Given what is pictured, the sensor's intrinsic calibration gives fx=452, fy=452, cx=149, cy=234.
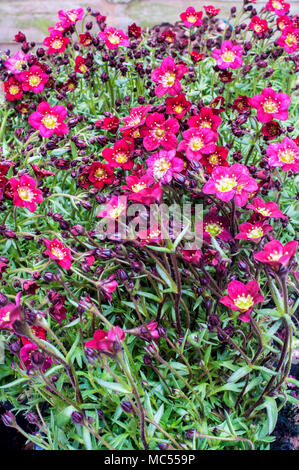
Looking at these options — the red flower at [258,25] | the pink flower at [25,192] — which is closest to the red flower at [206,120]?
the pink flower at [25,192]

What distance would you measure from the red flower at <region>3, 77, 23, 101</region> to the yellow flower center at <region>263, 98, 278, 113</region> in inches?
42.9

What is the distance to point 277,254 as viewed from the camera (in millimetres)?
1105

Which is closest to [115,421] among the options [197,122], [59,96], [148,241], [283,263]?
[148,241]

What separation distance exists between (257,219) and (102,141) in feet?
2.13

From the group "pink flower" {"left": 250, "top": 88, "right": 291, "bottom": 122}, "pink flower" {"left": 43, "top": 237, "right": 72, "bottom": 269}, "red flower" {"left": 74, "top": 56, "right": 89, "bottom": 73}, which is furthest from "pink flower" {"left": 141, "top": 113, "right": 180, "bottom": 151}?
"red flower" {"left": 74, "top": 56, "right": 89, "bottom": 73}

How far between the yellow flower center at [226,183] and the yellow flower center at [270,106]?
1.34 feet

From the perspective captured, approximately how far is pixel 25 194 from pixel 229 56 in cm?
111

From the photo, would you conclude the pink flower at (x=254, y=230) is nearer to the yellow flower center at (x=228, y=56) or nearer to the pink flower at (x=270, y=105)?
the pink flower at (x=270, y=105)

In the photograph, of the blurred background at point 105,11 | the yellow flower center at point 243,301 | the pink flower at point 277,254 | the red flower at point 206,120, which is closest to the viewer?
the pink flower at point 277,254

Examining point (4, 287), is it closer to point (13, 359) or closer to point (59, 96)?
point (13, 359)

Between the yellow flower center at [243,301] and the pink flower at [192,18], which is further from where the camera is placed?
the pink flower at [192,18]

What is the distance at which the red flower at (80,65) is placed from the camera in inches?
81.4

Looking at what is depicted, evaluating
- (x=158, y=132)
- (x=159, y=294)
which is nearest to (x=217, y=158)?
(x=158, y=132)

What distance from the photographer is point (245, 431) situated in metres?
1.37
